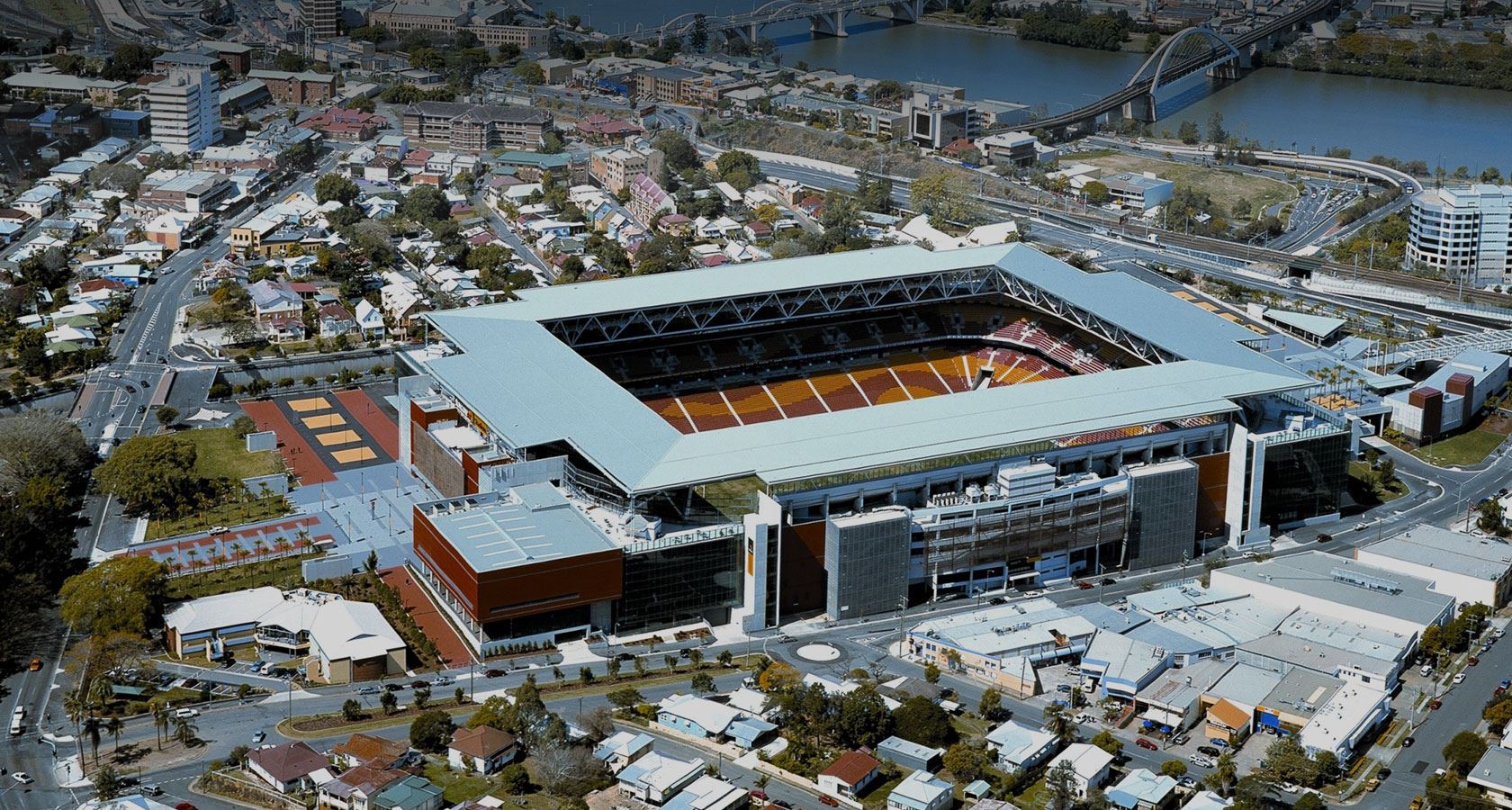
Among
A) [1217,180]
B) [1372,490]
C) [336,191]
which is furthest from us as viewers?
[1217,180]

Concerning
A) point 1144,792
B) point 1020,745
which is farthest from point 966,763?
point 1144,792

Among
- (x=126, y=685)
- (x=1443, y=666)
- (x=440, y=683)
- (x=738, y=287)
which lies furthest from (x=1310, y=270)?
(x=126, y=685)

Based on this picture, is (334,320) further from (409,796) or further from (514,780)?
(409,796)

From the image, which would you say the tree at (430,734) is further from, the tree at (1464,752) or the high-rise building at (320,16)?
the high-rise building at (320,16)

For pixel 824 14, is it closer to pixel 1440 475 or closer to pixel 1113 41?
pixel 1113 41

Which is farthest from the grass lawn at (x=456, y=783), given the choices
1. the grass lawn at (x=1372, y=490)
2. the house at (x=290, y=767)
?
the grass lawn at (x=1372, y=490)

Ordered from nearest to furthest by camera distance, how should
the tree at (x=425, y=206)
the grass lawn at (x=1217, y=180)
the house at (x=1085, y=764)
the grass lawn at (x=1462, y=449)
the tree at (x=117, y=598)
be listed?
1. the house at (x=1085, y=764)
2. the tree at (x=117, y=598)
3. the grass lawn at (x=1462, y=449)
4. the tree at (x=425, y=206)
5. the grass lawn at (x=1217, y=180)

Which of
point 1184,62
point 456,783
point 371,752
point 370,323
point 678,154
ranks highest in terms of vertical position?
point 1184,62
